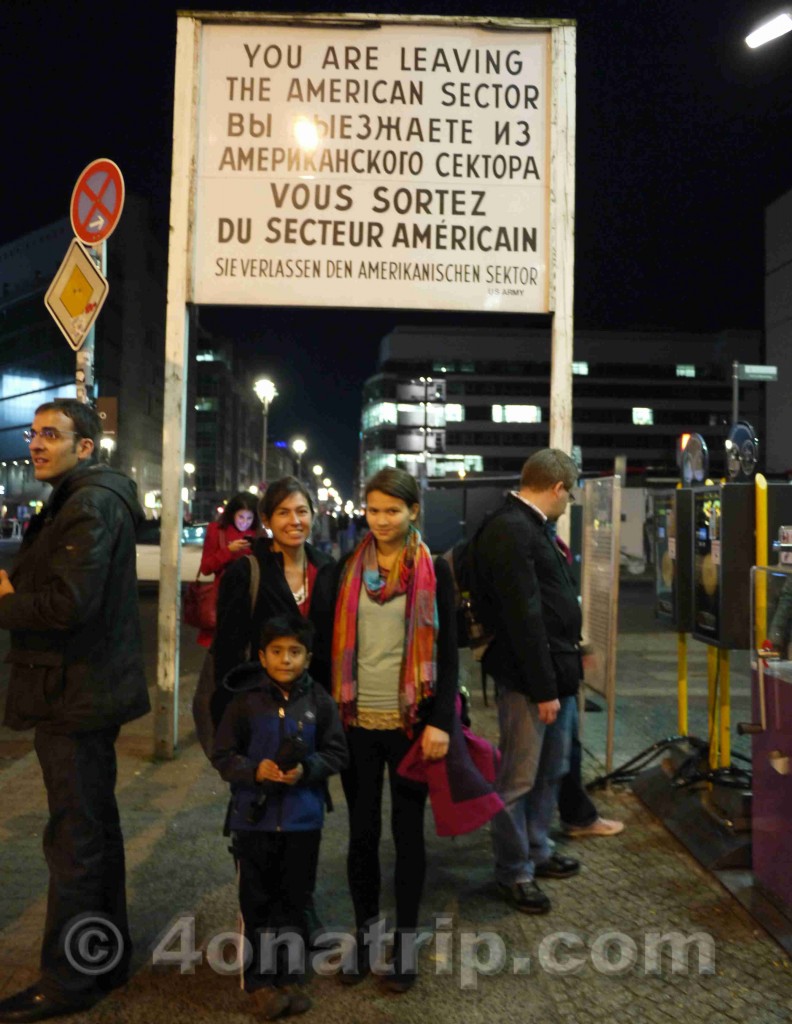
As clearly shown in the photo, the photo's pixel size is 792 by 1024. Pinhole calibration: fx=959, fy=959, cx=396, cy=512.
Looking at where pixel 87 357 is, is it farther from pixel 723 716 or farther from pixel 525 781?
pixel 723 716

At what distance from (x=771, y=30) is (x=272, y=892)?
796cm

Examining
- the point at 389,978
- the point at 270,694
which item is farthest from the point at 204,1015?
the point at 270,694

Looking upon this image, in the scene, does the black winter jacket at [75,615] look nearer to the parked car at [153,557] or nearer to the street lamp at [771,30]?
the street lamp at [771,30]

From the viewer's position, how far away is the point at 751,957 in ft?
12.5

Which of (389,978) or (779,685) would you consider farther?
(779,685)

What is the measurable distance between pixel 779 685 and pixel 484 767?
4.16 feet

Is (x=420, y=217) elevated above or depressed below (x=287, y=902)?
above

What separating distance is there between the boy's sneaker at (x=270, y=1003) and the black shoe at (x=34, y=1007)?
0.61 metres

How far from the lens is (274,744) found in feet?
11.1

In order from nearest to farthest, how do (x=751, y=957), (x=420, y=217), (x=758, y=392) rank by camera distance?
(x=751, y=957), (x=420, y=217), (x=758, y=392)

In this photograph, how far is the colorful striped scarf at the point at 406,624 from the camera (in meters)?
3.59

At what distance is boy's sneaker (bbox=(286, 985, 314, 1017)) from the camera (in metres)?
3.36

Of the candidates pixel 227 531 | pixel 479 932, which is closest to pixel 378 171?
pixel 227 531

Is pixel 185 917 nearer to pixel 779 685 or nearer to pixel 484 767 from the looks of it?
pixel 484 767
